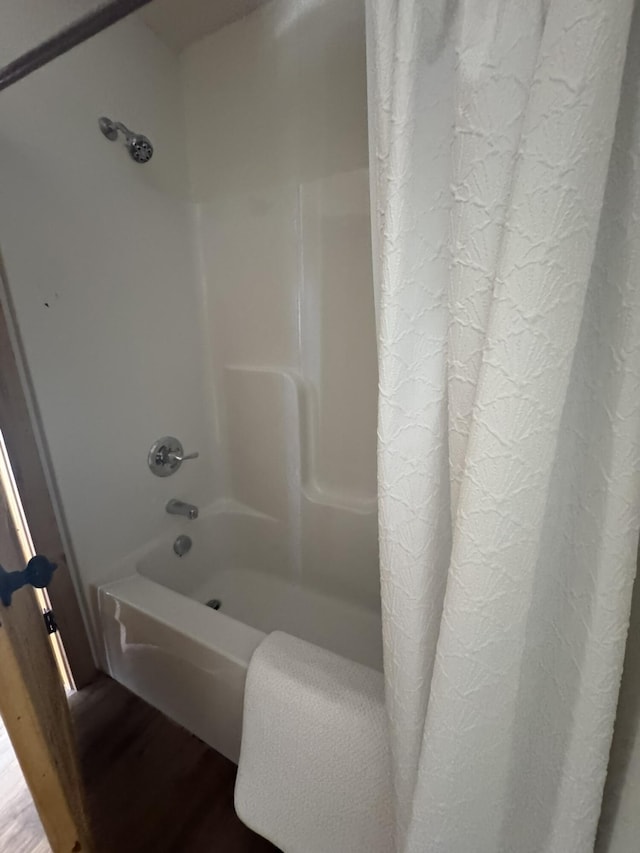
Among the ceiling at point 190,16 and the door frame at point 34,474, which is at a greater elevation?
the ceiling at point 190,16

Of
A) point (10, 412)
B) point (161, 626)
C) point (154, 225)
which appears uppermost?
point (154, 225)

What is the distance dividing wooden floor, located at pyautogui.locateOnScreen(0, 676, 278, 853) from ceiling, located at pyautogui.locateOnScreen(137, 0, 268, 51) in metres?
2.15

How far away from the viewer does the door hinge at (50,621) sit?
46.7 inches

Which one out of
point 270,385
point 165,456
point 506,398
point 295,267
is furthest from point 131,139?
point 506,398

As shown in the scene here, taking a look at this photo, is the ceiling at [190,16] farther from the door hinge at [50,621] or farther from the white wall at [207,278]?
the door hinge at [50,621]

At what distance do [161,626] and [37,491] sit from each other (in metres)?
0.51

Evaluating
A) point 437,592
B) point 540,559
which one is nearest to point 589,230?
point 540,559

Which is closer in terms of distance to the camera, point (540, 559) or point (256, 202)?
point (540, 559)

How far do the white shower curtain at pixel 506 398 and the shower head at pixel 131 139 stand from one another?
104 cm

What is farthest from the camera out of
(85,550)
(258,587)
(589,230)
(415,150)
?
(258,587)

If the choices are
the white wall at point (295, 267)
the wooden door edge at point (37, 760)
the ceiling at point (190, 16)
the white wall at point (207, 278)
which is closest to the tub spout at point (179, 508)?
the white wall at point (207, 278)

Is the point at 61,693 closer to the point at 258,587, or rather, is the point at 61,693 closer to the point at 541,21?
the point at 258,587

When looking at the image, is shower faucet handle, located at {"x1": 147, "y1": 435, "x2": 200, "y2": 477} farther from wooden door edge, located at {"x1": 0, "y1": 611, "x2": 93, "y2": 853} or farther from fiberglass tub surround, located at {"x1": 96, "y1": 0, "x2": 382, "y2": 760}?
→ wooden door edge, located at {"x1": 0, "y1": 611, "x2": 93, "y2": 853}

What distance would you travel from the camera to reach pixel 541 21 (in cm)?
37
